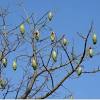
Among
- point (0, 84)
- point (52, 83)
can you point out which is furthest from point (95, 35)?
point (0, 84)

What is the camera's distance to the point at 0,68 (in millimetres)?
6027

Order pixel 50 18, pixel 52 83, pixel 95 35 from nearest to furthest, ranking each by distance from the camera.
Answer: pixel 95 35, pixel 52 83, pixel 50 18

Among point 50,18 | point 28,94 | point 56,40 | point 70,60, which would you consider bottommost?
point 28,94

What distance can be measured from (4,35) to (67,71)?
167 cm

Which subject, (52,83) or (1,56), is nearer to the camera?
(52,83)

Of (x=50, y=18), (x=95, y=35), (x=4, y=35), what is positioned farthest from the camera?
(x=4, y=35)

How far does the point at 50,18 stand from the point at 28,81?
1.18 meters

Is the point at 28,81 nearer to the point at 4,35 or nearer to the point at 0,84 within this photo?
the point at 0,84

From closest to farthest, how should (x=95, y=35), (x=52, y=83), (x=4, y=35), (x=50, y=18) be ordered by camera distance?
(x=95, y=35) → (x=52, y=83) → (x=50, y=18) → (x=4, y=35)

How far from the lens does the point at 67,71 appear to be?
540cm

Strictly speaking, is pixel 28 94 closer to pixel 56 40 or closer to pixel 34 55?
pixel 34 55

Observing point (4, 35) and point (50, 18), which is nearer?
point (50, 18)

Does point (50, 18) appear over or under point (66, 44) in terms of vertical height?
over

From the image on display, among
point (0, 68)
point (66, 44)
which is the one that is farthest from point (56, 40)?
point (0, 68)
